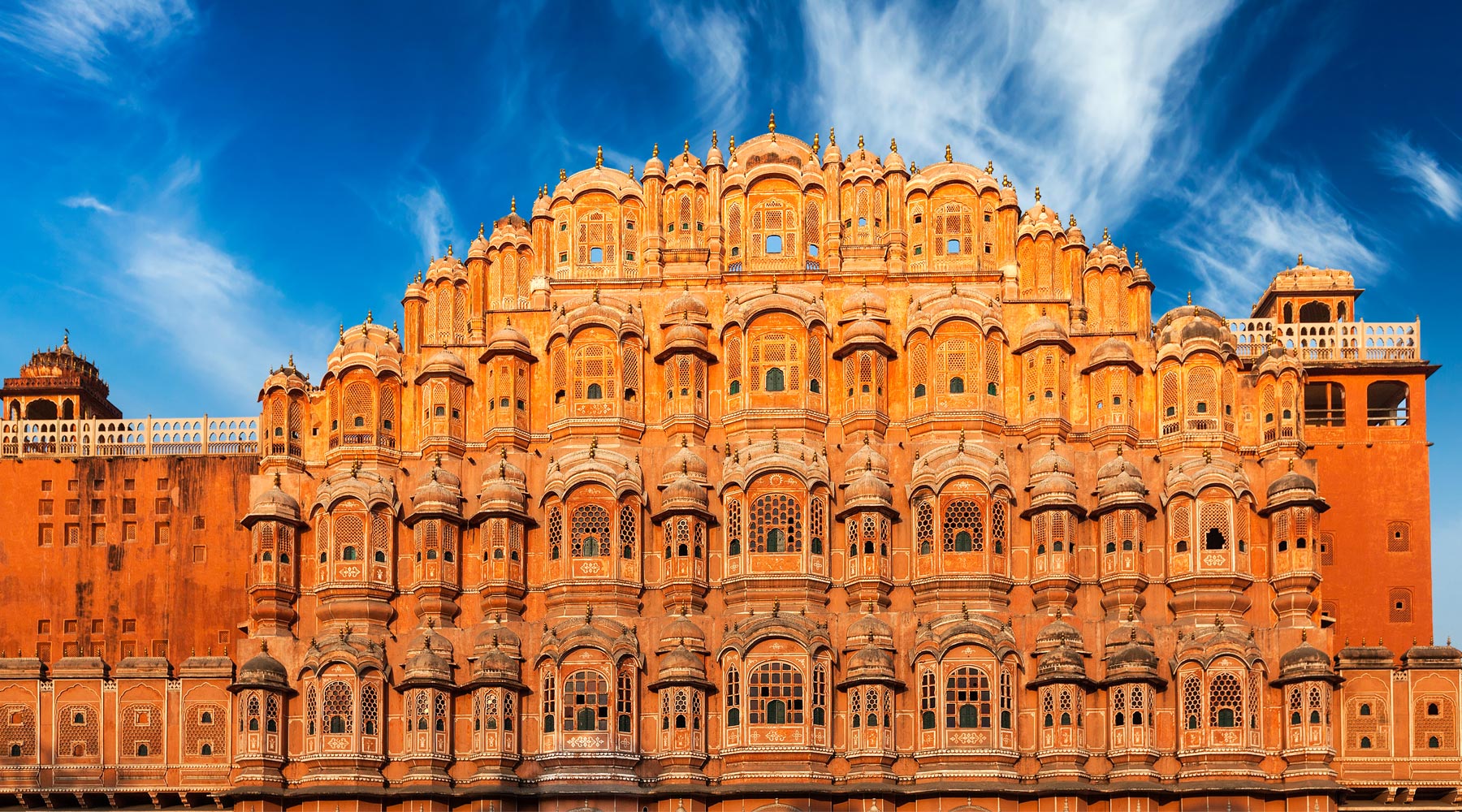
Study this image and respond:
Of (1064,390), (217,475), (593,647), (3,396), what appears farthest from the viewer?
(3,396)

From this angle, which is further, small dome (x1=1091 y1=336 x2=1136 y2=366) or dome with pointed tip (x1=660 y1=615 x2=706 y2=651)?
small dome (x1=1091 y1=336 x2=1136 y2=366)

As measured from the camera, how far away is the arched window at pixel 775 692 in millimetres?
46625

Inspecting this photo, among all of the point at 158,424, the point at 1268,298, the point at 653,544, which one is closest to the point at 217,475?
the point at 158,424

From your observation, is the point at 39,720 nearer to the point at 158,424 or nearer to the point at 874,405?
the point at 158,424

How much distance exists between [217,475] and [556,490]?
12.0 metres

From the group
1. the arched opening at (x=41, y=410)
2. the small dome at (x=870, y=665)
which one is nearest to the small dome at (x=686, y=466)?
the small dome at (x=870, y=665)

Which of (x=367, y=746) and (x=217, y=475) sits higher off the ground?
(x=217, y=475)

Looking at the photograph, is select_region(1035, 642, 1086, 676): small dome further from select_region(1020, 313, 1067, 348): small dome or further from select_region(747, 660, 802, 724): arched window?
select_region(1020, 313, 1067, 348): small dome

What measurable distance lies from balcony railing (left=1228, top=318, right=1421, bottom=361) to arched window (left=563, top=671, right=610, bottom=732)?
22.5 m

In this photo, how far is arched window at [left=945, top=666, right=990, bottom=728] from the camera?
153 feet

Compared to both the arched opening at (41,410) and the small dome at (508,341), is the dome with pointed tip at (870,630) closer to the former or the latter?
the small dome at (508,341)

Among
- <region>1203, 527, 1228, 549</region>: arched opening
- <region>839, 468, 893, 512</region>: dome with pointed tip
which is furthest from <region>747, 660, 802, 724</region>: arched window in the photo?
<region>1203, 527, 1228, 549</region>: arched opening

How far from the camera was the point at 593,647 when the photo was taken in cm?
4684

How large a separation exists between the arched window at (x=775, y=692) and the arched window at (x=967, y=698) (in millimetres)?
3665
